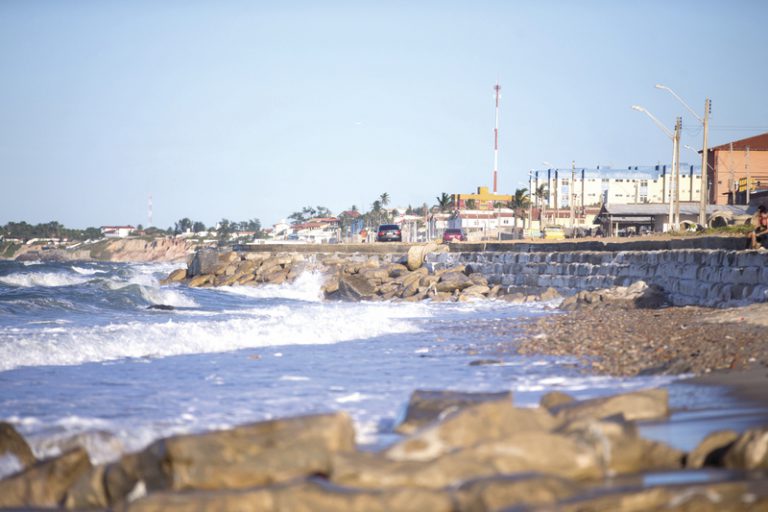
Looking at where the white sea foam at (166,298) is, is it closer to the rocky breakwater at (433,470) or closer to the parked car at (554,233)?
the rocky breakwater at (433,470)

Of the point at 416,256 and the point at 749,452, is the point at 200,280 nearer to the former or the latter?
the point at 416,256

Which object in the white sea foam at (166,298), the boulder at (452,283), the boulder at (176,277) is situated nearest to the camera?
the white sea foam at (166,298)

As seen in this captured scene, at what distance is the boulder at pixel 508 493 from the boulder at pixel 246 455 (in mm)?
1316

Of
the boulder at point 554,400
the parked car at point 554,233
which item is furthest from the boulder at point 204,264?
the boulder at point 554,400

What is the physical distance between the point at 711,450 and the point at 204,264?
46225 millimetres

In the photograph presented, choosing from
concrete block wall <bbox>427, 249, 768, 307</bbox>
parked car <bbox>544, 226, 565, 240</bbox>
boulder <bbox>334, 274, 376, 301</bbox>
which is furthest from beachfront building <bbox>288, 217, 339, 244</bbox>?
concrete block wall <bbox>427, 249, 768, 307</bbox>

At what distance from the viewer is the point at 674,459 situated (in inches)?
235

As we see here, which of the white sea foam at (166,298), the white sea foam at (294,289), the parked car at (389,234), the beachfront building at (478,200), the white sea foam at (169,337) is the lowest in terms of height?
the white sea foam at (294,289)

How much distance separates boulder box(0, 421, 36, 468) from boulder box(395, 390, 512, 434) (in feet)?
9.76

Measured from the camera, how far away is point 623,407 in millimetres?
7066

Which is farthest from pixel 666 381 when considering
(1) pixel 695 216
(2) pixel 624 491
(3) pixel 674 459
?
(1) pixel 695 216

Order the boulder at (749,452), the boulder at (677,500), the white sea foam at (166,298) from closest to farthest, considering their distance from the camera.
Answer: the boulder at (677,500)
the boulder at (749,452)
the white sea foam at (166,298)

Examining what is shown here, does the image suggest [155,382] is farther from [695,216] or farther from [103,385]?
[695,216]

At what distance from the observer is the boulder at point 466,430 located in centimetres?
589
